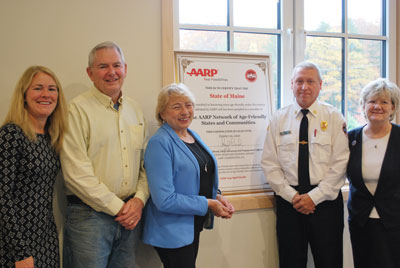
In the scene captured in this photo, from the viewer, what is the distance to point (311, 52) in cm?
271

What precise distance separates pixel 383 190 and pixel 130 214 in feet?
4.69

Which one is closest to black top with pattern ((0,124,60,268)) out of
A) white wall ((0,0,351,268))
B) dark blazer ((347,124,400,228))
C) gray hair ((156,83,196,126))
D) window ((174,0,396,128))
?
white wall ((0,0,351,268))

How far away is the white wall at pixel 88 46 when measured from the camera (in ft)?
6.43

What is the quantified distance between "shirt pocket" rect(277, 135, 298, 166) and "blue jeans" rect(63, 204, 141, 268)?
1061mm

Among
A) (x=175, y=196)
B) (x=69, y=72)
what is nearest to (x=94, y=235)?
(x=175, y=196)

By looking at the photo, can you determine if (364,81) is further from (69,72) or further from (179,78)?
(69,72)

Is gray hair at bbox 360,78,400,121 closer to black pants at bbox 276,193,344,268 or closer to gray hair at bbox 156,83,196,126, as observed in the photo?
black pants at bbox 276,193,344,268

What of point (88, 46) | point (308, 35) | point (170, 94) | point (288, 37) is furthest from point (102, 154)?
point (308, 35)

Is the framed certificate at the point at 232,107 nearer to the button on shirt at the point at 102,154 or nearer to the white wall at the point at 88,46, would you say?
the white wall at the point at 88,46

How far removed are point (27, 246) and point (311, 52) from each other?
92.6 inches

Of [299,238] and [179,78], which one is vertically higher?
[179,78]

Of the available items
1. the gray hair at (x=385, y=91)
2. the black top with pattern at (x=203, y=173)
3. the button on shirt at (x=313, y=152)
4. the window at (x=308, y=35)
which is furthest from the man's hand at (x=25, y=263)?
the gray hair at (x=385, y=91)

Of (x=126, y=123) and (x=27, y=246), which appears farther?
(x=126, y=123)

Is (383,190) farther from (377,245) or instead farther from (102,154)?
(102,154)
